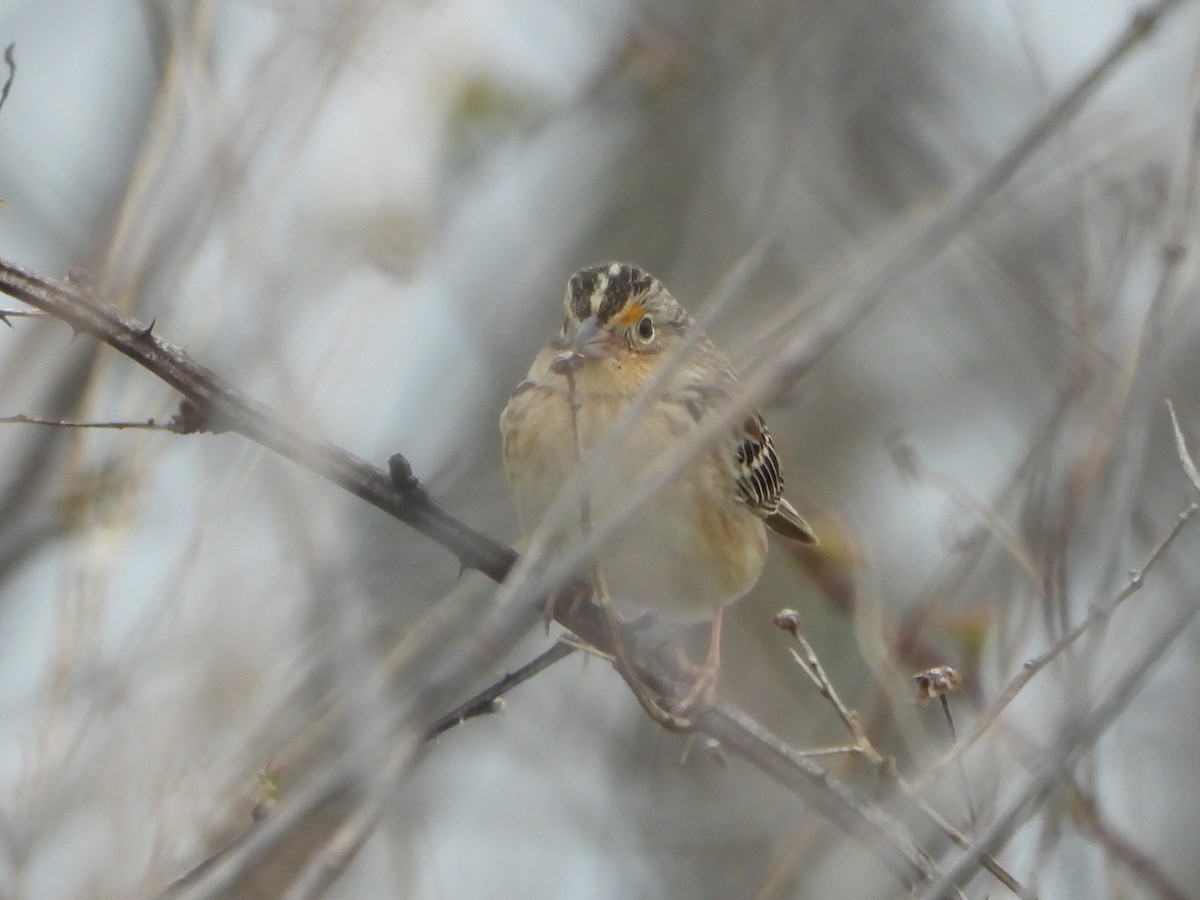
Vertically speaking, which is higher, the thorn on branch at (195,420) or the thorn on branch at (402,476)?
the thorn on branch at (402,476)

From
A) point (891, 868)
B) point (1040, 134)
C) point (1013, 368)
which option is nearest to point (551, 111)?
point (1013, 368)

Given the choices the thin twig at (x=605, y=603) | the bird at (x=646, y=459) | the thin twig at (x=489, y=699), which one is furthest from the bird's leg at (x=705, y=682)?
the thin twig at (x=489, y=699)

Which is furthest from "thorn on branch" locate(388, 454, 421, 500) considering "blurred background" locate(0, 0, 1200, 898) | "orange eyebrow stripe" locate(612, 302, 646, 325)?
"orange eyebrow stripe" locate(612, 302, 646, 325)

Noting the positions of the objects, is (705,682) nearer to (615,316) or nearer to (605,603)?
(615,316)

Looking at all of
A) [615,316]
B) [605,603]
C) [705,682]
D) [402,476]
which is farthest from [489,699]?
[615,316]

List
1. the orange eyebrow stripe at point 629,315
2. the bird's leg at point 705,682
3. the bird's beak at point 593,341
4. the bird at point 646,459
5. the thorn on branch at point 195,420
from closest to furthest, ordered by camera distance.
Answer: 1. the thorn on branch at point 195,420
2. the bird's leg at point 705,682
3. the bird at point 646,459
4. the bird's beak at point 593,341
5. the orange eyebrow stripe at point 629,315

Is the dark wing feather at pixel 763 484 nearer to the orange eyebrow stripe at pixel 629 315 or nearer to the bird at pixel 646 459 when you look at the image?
the bird at pixel 646 459
